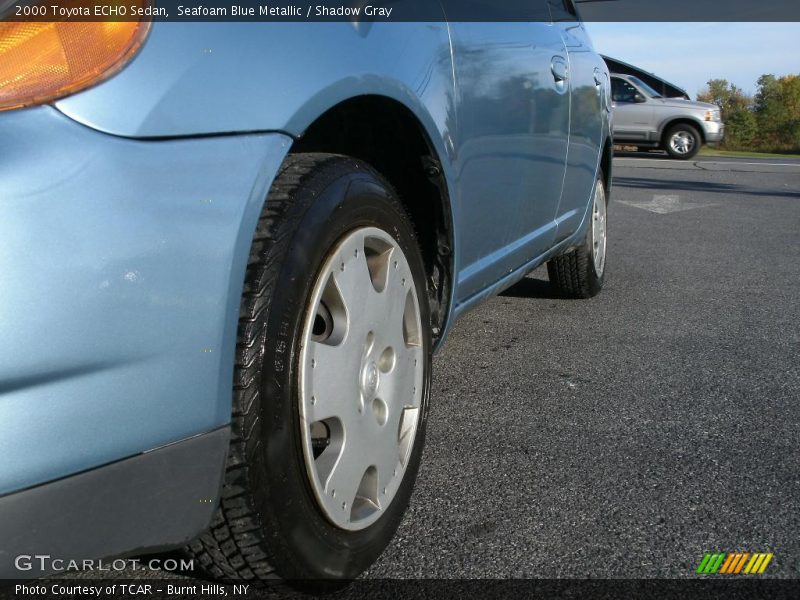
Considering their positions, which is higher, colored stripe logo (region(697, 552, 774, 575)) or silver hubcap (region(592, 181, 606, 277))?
silver hubcap (region(592, 181, 606, 277))

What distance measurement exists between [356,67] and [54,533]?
974 mm

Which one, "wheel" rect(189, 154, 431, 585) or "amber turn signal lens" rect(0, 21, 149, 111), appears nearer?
"amber turn signal lens" rect(0, 21, 149, 111)

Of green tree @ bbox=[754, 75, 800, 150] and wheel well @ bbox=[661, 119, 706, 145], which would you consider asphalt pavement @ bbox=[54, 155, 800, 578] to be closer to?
wheel well @ bbox=[661, 119, 706, 145]

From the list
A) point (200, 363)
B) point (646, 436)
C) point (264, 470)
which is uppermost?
point (200, 363)

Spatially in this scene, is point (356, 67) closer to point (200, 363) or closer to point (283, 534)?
point (200, 363)

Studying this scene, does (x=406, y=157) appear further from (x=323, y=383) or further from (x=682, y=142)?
(x=682, y=142)

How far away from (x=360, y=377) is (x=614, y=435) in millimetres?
1096

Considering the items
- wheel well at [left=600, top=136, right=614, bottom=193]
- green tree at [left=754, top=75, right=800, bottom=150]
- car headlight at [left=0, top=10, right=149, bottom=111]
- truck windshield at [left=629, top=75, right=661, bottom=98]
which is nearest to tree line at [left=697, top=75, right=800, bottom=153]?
green tree at [left=754, top=75, right=800, bottom=150]

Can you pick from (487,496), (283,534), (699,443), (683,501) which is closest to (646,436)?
(699,443)

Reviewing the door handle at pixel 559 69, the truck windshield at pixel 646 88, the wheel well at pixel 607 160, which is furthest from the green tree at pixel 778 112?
the door handle at pixel 559 69

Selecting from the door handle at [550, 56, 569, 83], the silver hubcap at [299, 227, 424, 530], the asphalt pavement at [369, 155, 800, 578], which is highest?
the door handle at [550, 56, 569, 83]

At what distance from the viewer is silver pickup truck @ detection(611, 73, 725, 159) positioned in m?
18.2

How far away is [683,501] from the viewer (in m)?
2.22

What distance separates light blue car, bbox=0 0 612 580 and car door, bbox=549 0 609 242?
142cm
